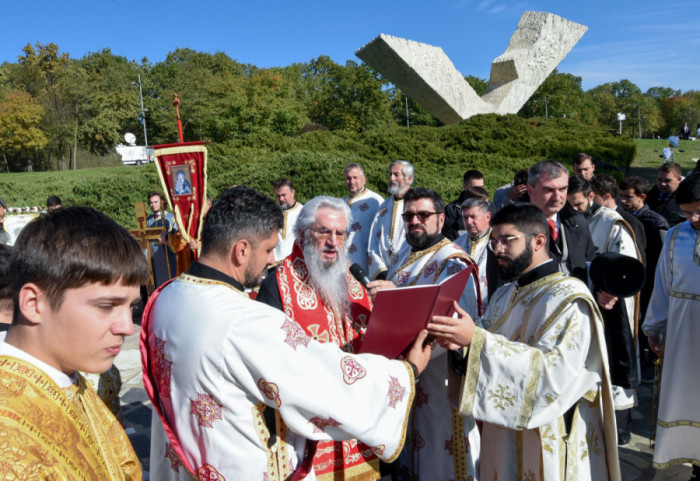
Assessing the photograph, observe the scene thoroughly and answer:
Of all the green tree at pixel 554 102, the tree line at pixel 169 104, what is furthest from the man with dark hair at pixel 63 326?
the green tree at pixel 554 102


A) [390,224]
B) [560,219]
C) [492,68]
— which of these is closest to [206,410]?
[560,219]

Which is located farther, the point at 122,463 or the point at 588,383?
the point at 588,383

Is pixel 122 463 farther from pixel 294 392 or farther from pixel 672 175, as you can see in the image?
pixel 672 175

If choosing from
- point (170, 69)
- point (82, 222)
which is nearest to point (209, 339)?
point (82, 222)

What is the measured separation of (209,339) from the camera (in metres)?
1.69

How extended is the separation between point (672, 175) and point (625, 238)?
2413 mm

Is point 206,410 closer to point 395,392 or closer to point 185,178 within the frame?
point 395,392

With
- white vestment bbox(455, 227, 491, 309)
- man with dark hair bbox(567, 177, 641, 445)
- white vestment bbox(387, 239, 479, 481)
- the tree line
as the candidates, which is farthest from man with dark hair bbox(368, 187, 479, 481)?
the tree line

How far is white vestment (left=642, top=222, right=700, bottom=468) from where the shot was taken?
3.38m

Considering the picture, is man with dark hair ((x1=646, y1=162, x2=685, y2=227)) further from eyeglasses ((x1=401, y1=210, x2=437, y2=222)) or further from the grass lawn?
the grass lawn

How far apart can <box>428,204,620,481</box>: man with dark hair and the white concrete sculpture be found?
1562 centimetres

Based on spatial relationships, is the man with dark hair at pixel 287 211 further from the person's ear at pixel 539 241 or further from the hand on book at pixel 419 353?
the hand on book at pixel 419 353

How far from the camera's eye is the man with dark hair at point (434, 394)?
3041 mm

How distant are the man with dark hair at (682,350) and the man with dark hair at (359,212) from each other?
413cm
